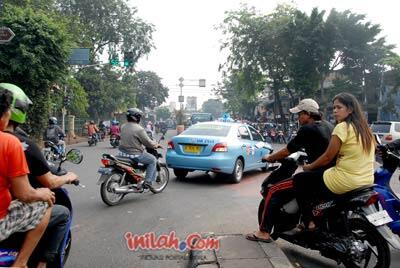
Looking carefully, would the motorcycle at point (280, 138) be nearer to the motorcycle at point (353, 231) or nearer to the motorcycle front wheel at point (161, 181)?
Answer: the motorcycle front wheel at point (161, 181)

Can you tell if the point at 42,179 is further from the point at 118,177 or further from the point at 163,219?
the point at 118,177

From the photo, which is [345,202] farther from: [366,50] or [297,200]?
[366,50]

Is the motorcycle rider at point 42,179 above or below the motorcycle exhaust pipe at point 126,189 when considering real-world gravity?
above

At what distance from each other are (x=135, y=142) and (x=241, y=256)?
3862 mm

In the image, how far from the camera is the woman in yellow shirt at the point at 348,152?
394cm

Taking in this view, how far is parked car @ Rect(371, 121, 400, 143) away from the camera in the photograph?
54.4ft

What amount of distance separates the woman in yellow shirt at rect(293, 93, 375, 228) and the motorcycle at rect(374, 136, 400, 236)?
0.59 meters

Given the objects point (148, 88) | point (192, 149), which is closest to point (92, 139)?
point (192, 149)

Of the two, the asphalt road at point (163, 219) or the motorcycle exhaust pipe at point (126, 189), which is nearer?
the asphalt road at point (163, 219)

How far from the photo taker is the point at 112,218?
630cm

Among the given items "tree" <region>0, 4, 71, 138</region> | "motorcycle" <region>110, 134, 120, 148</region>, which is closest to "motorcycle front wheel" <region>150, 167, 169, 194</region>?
"tree" <region>0, 4, 71, 138</region>

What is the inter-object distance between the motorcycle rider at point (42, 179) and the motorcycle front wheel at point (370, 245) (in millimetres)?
2654

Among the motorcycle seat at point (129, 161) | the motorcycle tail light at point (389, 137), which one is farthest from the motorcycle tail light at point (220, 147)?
the motorcycle tail light at point (389, 137)

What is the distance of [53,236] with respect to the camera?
3203 millimetres
